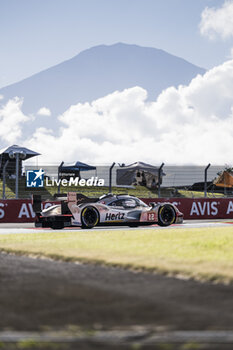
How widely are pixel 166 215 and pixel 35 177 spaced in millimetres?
9720

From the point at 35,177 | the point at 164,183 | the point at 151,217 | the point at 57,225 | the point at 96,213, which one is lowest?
the point at 57,225

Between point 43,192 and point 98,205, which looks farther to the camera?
point 43,192

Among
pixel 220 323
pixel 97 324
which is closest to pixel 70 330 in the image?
pixel 97 324

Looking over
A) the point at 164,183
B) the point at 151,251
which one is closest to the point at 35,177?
the point at 164,183

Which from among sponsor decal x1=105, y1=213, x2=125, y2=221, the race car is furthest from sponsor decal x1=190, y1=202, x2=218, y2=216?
sponsor decal x1=105, y1=213, x2=125, y2=221

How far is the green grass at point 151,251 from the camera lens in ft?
26.6

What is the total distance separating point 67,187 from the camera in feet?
89.7

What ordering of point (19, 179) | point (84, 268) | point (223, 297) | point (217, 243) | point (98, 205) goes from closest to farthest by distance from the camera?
1. point (223, 297)
2. point (84, 268)
3. point (217, 243)
4. point (98, 205)
5. point (19, 179)

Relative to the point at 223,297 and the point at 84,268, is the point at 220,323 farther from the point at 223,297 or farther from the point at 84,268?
the point at 84,268

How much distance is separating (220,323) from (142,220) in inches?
540

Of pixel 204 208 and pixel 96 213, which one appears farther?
pixel 204 208

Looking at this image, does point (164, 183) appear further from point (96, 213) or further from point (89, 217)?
point (89, 217)

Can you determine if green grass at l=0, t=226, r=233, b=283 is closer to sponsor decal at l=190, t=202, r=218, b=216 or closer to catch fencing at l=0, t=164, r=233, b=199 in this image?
catch fencing at l=0, t=164, r=233, b=199

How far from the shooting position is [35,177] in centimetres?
2691
